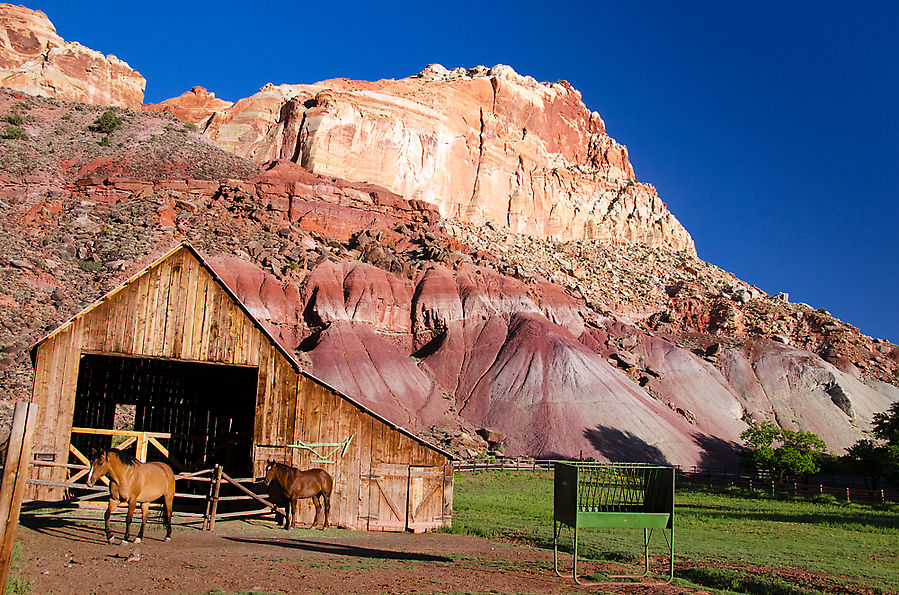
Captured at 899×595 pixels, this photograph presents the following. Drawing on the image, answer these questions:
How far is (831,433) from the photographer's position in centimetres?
7375

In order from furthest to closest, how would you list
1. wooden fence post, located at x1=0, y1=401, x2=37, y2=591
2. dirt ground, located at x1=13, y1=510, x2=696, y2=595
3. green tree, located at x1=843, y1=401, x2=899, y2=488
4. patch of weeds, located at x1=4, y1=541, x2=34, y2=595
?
green tree, located at x1=843, y1=401, x2=899, y2=488, dirt ground, located at x1=13, y1=510, x2=696, y2=595, patch of weeds, located at x1=4, y1=541, x2=34, y2=595, wooden fence post, located at x1=0, y1=401, x2=37, y2=591

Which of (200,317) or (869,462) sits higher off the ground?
(200,317)

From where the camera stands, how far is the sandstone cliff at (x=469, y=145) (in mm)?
103562

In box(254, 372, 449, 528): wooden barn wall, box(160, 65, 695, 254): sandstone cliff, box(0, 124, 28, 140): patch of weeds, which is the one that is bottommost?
box(254, 372, 449, 528): wooden barn wall

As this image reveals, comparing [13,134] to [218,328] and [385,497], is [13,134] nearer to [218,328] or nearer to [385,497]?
[218,328]

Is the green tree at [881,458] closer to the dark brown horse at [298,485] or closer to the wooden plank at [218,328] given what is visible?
the dark brown horse at [298,485]

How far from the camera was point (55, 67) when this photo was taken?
374ft

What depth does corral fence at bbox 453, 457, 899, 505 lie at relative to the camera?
132 feet

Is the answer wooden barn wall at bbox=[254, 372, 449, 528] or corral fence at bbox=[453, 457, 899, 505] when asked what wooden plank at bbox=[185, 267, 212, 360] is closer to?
wooden barn wall at bbox=[254, 372, 449, 528]

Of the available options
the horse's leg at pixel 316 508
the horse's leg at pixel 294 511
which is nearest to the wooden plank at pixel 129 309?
the horse's leg at pixel 294 511

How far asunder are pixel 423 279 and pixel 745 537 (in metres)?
54.6

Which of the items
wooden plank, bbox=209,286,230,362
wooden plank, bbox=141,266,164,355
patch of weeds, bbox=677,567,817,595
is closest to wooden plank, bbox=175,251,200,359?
wooden plank, bbox=209,286,230,362

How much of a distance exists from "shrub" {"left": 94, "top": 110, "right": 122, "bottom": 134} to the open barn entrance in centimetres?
7568

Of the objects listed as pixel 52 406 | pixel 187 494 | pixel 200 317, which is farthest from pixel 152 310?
pixel 187 494
